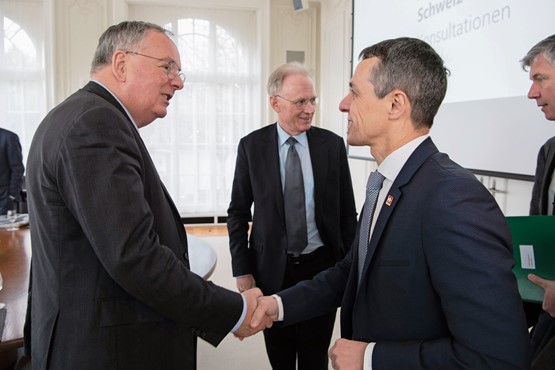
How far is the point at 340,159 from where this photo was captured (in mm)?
2293

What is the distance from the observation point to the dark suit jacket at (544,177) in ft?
5.94

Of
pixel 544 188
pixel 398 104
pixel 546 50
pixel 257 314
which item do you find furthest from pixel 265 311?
pixel 546 50

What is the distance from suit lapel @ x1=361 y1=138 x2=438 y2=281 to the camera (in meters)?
1.06

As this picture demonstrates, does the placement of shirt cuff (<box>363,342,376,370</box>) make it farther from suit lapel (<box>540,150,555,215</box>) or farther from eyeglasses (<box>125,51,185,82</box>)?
suit lapel (<box>540,150,555,215</box>)

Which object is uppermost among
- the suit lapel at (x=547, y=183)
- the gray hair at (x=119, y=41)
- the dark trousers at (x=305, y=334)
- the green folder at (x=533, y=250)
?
the gray hair at (x=119, y=41)

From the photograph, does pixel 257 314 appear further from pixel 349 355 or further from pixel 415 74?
pixel 415 74

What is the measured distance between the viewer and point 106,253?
1112mm

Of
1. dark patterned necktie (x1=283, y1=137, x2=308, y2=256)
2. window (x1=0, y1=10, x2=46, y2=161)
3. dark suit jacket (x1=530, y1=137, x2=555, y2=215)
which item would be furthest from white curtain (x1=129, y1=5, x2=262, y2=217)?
dark suit jacket (x1=530, y1=137, x2=555, y2=215)

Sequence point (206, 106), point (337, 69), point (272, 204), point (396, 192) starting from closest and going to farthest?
point (396, 192)
point (272, 204)
point (337, 69)
point (206, 106)

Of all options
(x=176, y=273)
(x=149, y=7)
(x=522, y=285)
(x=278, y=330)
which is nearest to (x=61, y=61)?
(x=149, y=7)

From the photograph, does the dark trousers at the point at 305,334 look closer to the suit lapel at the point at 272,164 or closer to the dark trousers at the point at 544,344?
the suit lapel at the point at 272,164

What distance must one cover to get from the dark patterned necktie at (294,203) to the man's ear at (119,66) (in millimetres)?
1029

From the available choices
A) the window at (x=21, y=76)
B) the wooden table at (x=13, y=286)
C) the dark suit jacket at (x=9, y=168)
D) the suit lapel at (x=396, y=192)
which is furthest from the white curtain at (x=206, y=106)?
the suit lapel at (x=396, y=192)

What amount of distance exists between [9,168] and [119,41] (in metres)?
4.42
